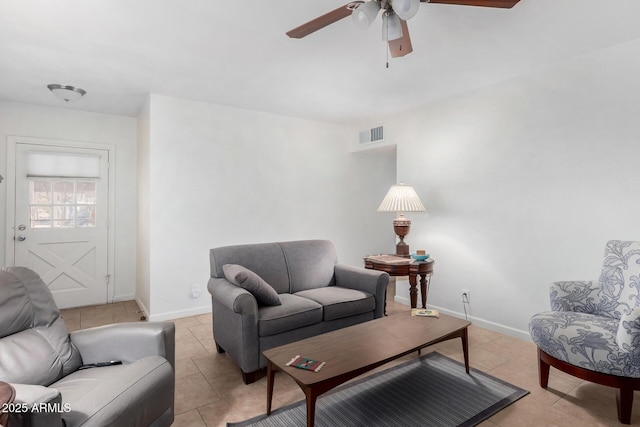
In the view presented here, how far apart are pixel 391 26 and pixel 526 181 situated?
2195mm

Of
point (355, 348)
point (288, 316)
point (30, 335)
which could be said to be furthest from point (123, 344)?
point (355, 348)

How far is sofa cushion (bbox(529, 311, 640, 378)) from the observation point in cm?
192

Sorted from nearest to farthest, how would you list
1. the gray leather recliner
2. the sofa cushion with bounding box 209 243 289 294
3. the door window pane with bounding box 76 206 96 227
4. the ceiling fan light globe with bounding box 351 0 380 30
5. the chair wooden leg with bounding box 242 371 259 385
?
the gray leather recliner, the ceiling fan light globe with bounding box 351 0 380 30, the chair wooden leg with bounding box 242 371 259 385, the sofa cushion with bounding box 209 243 289 294, the door window pane with bounding box 76 206 96 227

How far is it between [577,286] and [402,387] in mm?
1460

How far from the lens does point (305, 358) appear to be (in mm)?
1896

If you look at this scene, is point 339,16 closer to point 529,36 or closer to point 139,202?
point 529,36

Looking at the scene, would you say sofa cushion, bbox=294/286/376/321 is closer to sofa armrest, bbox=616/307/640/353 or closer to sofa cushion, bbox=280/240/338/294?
sofa cushion, bbox=280/240/338/294

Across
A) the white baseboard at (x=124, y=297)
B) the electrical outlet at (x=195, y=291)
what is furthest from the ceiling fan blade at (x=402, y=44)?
the white baseboard at (x=124, y=297)

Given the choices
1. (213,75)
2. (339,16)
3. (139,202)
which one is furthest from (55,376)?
(139,202)

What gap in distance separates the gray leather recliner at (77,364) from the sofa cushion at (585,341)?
225 cm

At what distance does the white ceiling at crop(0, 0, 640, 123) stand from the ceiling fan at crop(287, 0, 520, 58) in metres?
0.33

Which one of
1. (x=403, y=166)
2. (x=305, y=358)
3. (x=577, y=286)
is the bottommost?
(x=305, y=358)

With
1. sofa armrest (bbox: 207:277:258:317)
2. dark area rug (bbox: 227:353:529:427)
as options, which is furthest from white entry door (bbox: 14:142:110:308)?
dark area rug (bbox: 227:353:529:427)

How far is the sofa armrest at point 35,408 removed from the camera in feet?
3.35
